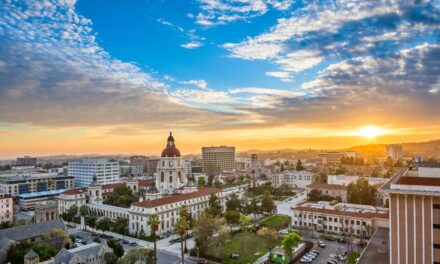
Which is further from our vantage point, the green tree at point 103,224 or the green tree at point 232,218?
the green tree at point 103,224

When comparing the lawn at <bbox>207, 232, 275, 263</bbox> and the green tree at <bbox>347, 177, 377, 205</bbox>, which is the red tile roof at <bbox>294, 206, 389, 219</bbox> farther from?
the green tree at <bbox>347, 177, 377, 205</bbox>

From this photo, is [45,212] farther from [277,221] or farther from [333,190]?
[333,190]

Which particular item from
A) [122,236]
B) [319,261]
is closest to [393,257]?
[319,261]

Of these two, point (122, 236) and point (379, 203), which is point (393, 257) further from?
point (379, 203)

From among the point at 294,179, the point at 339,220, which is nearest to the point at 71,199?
the point at 339,220

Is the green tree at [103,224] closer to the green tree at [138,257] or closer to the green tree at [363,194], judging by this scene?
the green tree at [138,257]

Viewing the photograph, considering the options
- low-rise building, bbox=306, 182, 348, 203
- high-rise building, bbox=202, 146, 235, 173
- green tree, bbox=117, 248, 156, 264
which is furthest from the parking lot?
high-rise building, bbox=202, 146, 235, 173

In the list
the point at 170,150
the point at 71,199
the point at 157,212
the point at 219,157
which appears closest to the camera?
the point at 157,212

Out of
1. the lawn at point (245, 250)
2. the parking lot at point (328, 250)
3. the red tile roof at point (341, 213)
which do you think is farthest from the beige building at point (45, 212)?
the parking lot at point (328, 250)
